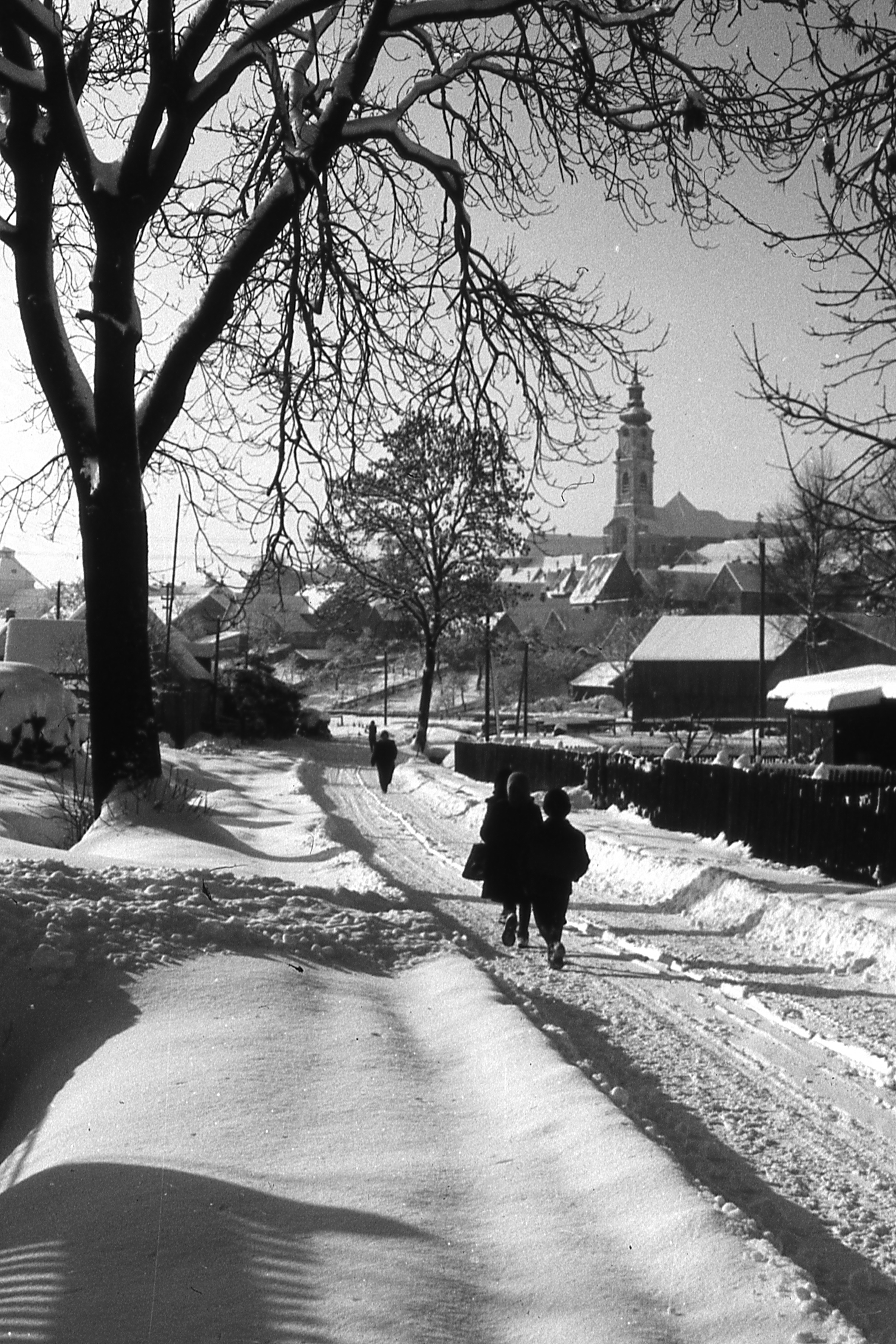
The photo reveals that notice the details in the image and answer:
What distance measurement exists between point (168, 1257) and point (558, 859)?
6866 millimetres

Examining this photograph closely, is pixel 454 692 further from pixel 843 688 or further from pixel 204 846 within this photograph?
pixel 204 846

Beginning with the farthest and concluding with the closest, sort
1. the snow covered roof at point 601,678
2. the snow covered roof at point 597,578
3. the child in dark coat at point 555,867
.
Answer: the snow covered roof at point 597,578 → the snow covered roof at point 601,678 → the child in dark coat at point 555,867

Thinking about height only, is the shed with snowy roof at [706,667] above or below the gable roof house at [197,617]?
below

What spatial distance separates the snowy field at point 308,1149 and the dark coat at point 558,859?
977 mm

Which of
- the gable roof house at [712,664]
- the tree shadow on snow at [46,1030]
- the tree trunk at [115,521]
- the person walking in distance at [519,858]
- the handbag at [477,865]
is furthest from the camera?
the gable roof house at [712,664]

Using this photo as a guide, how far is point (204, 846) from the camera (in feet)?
38.3

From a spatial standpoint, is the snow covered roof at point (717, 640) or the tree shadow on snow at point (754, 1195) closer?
the tree shadow on snow at point (754, 1195)

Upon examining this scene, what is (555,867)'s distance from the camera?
33.6ft

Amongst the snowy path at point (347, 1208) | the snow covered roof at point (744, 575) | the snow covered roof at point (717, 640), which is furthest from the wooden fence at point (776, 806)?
the snow covered roof at point (744, 575)

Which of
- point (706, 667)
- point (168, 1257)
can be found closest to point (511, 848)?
point (168, 1257)

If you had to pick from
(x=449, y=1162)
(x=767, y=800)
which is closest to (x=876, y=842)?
(x=767, y=800)

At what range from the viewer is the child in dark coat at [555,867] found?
1017cm

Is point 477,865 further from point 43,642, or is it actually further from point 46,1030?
point 43,642

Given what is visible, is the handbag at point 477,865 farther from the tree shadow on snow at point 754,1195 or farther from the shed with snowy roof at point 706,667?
the shed with snowy roof at point 706,667
